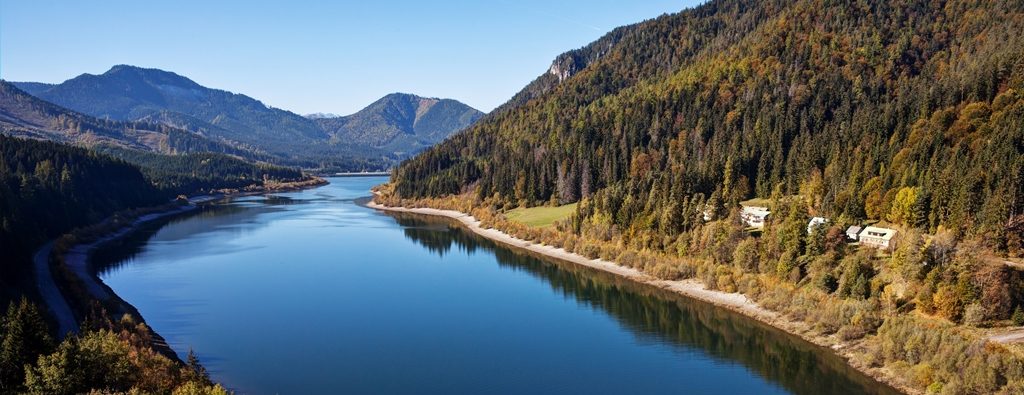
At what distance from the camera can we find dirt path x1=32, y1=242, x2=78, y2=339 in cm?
4266

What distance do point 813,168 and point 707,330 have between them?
34.6 m

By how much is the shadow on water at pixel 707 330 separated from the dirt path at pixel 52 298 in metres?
38.4

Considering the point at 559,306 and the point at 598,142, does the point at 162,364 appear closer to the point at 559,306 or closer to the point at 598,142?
the point at 559,306

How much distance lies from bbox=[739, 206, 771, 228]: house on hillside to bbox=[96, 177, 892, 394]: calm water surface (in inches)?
517

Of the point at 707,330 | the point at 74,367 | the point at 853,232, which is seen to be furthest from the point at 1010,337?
the point at 74,367

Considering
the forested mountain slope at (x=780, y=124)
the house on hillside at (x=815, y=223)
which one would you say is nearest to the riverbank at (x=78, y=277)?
the house on hillside at (x=815, y=223)

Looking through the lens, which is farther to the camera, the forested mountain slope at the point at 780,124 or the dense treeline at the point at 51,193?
the dense treeline at the point at 51,193

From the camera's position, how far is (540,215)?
103 m

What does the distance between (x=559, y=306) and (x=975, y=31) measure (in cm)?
8626

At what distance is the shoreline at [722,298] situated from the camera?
39.2m

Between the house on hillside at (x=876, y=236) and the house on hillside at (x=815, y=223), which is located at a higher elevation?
the house on hillside at (x=815, y=223)

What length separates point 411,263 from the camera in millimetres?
78625

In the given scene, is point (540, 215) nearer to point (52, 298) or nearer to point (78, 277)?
point (78, 277)

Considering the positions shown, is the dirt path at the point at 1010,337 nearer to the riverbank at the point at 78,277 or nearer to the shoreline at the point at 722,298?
the shoreline at the point at 722,298
